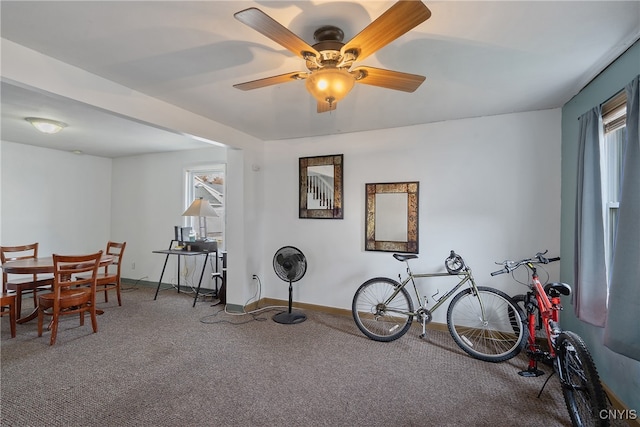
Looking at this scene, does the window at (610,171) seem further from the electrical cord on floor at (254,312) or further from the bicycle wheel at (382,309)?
the electrical cord on floor at (254,312)

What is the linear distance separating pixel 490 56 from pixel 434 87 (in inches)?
20.3

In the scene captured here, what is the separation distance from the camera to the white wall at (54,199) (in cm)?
447

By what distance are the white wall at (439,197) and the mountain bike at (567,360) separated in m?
0.58

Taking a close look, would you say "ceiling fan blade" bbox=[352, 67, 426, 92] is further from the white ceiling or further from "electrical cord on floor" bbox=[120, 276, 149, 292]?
"electrical cord on floor" bbox=[120, 276, 149, 292]

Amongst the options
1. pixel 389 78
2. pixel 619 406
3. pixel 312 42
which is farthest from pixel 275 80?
pixel 619 406

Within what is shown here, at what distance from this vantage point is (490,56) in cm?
193

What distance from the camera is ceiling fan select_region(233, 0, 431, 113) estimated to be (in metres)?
1.19

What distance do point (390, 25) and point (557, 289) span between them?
2152 mm

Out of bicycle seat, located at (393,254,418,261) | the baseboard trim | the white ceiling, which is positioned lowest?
the baseboard trim

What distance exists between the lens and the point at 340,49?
153 centimetres

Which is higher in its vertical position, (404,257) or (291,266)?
(404,257)

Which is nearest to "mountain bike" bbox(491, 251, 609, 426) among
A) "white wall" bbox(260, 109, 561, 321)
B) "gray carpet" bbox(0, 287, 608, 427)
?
"gray carpet" bbox(0, 287, 608, 427)

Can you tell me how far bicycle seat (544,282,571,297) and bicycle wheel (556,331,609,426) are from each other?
12.6 inches

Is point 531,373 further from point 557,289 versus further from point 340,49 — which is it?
point 340,49
